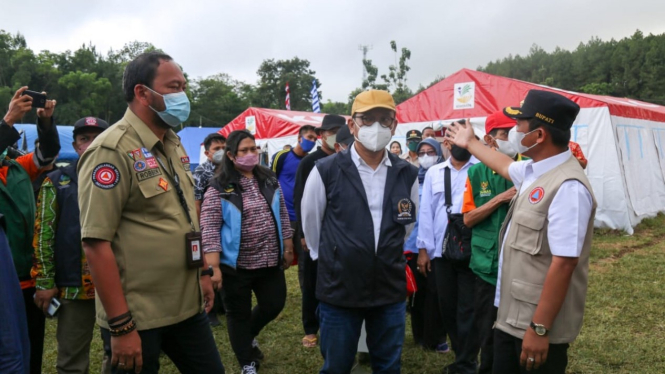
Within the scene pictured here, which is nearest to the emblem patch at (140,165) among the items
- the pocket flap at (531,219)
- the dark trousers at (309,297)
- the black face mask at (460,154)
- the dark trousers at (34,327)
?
the dark trousers at (34,327)

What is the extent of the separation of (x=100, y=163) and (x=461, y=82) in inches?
480

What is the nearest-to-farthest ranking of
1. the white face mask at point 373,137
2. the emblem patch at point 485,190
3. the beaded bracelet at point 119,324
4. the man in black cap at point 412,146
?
the beaded bracelet at point 119,324 < the white face mask at point 373,137 < the emblem patch at point 485,190 < the man in black cap at point 412,146

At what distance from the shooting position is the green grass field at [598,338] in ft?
14.4

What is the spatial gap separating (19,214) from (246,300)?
1806 millimetres

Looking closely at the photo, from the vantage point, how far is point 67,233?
319 centimetres

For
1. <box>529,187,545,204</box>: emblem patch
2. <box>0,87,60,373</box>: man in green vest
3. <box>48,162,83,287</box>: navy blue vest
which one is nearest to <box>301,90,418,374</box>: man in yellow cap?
<box>529,187,545,204</box>: emblem patch

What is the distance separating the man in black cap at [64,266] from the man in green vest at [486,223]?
2.71 meters

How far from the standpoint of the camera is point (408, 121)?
13898 millimetres

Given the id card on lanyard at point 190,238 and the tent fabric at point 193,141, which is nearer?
the id card on lanyard at point 190,238

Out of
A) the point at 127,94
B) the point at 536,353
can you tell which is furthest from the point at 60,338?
the point at 536,353

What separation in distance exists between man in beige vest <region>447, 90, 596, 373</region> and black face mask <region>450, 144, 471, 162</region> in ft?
4.93

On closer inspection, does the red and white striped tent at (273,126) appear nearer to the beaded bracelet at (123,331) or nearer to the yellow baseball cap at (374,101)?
the yellow baseball cap at (374,101)

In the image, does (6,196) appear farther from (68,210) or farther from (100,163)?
(100,163)

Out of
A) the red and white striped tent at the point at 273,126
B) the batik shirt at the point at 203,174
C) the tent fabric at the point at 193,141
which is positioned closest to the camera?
the batik shirt at the point at 203,174
